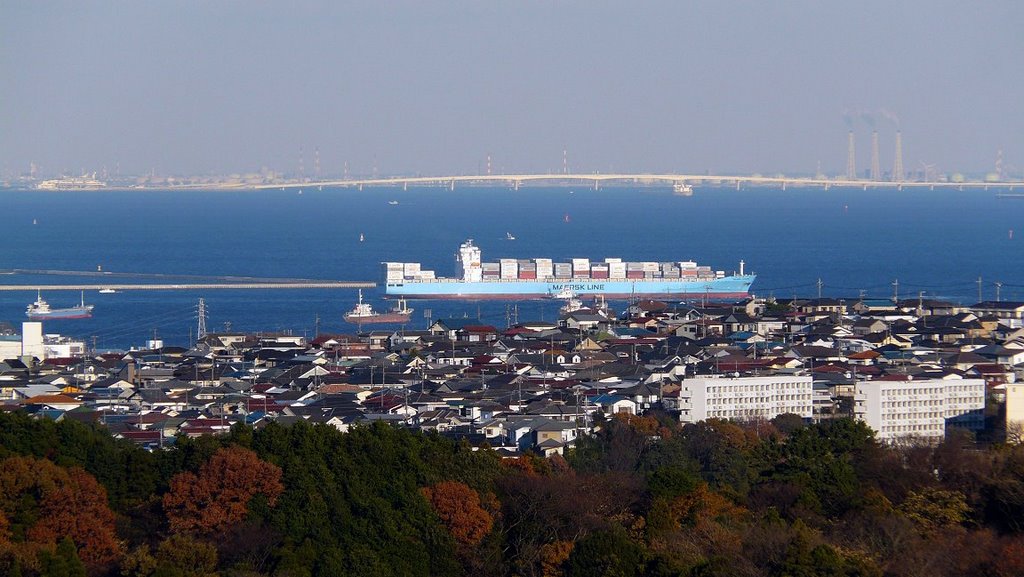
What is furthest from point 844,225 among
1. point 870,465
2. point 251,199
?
point 870,465

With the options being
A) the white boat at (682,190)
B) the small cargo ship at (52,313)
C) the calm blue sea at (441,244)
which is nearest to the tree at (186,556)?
the calm blue sea at (441,244)

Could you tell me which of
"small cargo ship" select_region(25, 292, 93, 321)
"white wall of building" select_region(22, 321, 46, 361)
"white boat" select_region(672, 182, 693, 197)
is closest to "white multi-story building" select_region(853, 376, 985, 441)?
"white wall of building" select_region(22, 321, 46, 361)

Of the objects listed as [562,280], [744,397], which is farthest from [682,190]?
[744,397]

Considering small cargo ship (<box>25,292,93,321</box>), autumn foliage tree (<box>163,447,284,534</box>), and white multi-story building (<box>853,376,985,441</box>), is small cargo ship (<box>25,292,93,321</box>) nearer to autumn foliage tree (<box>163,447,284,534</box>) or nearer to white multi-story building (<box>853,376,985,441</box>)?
white multi-story building (<box>853,376,985,441</box>)

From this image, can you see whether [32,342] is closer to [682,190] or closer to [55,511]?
[55,511]

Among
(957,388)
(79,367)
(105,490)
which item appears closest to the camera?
(105,490)

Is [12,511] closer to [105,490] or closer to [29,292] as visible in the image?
[105,490]

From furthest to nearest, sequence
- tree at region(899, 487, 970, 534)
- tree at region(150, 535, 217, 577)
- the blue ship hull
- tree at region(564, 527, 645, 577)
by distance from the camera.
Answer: the blue ship hull < tree at region(899, 487, 970, 534) < tree at region(150, 535, 217, 577) < tree at region(564, 527, 645, 577)
